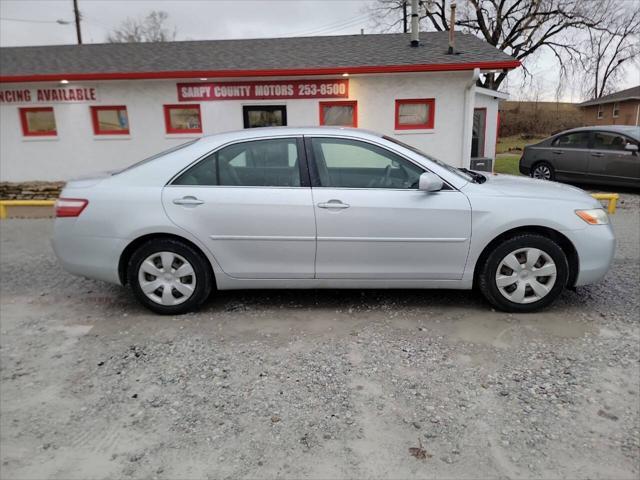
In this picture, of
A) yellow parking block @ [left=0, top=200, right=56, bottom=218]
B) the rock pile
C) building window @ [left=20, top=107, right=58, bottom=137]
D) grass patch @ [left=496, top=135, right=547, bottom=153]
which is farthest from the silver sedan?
grass patch @ [left=496, top=135, right=547, bottom=153]

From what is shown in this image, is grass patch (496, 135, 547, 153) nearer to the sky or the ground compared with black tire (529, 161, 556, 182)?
nearer to the sky

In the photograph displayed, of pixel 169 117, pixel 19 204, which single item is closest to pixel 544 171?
Answer: pixel 169 117

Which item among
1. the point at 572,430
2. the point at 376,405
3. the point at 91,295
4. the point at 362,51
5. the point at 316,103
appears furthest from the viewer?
the point at 362,51

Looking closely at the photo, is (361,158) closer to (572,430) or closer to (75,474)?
(572,430)

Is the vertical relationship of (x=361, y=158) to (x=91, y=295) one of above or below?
above

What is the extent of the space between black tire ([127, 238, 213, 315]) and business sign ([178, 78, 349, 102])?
24.0 ft

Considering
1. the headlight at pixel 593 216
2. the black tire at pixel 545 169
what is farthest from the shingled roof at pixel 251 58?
the headlight at pixel 593 216

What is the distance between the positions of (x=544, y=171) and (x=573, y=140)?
3.08 feet

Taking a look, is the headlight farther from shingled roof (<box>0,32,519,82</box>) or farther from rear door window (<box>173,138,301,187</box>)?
shingled roof (<box>0,32,519,82</box>)

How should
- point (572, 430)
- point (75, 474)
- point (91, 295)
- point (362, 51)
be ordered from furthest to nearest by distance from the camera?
point (362, 51)
point (91, 295)
point (572, 430)
point (75, 474)

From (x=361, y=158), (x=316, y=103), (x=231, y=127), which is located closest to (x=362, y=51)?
(x=316, y=103)

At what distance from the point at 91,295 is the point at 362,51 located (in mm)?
9145

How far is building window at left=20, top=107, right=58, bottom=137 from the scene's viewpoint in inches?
429

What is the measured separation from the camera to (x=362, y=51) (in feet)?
37.2
